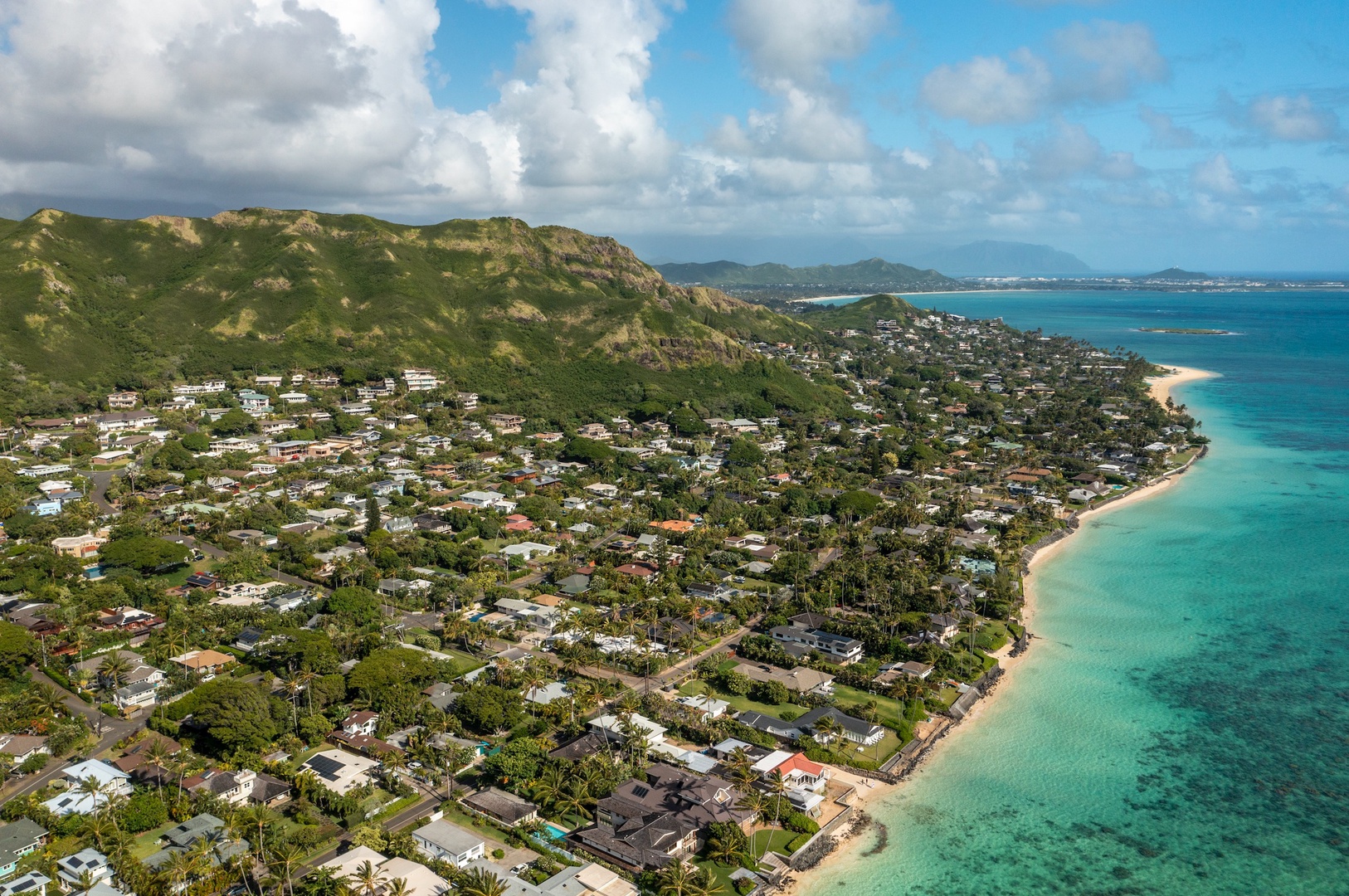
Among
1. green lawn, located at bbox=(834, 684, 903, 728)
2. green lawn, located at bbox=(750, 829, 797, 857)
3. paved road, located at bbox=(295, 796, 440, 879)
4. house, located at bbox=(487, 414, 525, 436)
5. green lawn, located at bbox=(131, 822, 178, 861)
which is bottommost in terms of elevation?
green lawn, located at bbox=(131, 822, 178, 861)

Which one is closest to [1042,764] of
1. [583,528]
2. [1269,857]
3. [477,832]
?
[1269,857]

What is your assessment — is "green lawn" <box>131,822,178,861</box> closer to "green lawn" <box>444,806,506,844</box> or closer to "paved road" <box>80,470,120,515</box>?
"green lawn" <box>444,806,506,844</box>

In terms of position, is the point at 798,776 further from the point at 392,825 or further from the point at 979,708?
the point at 392,825

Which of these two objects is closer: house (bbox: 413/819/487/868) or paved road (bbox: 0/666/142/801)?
house (bbox: 413/819/487/868)

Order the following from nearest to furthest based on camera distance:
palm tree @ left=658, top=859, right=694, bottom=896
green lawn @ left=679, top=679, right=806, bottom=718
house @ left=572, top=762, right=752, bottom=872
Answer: palm tree @ left=658, top=859, right=694, bottom=896 → house @ left=572, top=762, right=752, bottom=872 → green lawn @ left=679, top=679, right=806, bottom=718

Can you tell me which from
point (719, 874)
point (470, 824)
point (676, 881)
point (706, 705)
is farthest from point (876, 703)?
point (470, 824)

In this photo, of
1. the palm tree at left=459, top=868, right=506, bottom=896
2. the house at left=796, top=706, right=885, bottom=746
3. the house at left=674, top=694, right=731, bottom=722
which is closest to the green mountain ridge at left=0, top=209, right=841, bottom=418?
the house at left=674, top=694, right=731, bottom=722

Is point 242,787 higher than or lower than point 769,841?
lower
